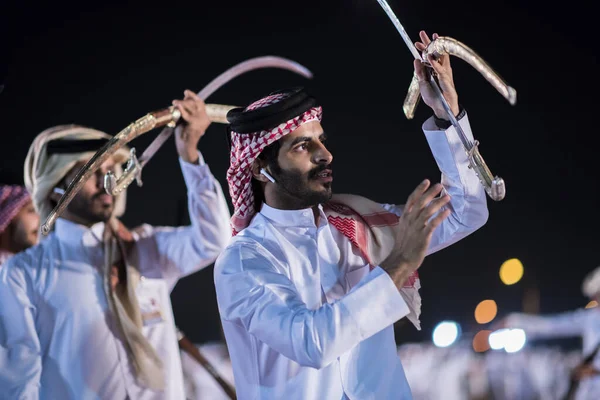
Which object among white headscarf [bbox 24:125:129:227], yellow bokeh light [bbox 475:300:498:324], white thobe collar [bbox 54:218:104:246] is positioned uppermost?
white headscarf [bbox 24:125:129:227]

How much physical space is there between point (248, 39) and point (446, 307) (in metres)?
2.77

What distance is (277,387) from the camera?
2121mm

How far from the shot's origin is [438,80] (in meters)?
2.22

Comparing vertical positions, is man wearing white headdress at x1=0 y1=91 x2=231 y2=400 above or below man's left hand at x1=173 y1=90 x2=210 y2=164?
below

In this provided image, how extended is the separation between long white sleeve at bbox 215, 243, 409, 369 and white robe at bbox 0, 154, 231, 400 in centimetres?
145

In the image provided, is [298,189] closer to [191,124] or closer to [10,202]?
[191,124]

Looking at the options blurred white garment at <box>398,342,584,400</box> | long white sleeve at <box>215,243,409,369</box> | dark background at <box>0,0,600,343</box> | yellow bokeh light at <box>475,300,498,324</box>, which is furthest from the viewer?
yellow bokeh light at <box>475,300,498,324</box>

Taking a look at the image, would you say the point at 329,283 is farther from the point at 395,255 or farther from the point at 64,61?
the point at 64,61

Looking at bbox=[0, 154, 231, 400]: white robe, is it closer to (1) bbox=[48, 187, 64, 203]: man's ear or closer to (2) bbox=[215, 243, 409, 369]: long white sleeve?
(1) bbox=[48, 187, 64, 203]: man's ear

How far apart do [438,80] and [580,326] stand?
209 inches

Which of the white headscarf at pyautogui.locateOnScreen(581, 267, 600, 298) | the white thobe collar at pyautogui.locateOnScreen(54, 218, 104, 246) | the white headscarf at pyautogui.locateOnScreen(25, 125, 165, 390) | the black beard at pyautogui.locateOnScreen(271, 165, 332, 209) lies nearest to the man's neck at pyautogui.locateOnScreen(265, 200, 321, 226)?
the black beard at pyautogui.locateOnScreen(271, 165, 332, 209)

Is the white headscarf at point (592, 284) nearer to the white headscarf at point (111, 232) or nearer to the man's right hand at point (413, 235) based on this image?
the white headscarf at point (111, 232)

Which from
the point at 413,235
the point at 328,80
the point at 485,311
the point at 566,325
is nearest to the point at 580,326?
the point at 566,325

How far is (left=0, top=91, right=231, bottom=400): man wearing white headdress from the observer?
3264 millimetres
